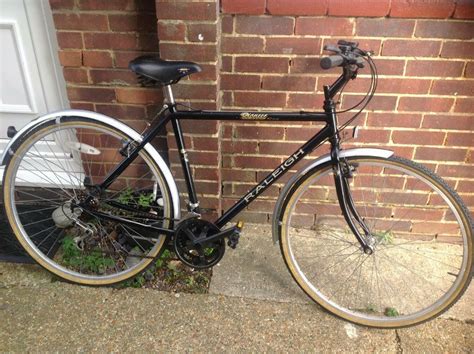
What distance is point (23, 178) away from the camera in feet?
9.62

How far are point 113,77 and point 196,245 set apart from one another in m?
1.10

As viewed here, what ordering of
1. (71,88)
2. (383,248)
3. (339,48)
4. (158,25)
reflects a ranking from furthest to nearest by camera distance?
(383,248) < (71,88) < (158,25) < (339,48)

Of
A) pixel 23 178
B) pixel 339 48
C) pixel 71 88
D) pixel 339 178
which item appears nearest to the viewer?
pixel 339 48

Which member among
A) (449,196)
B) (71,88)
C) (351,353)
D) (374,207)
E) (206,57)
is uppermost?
(206,57)

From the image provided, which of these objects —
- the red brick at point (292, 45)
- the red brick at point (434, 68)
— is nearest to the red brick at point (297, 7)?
the red brick at point (292, 45)

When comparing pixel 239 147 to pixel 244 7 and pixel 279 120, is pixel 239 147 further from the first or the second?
pixel 244 7

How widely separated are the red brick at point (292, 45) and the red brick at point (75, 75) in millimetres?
1079

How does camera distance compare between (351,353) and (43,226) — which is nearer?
(351,353)

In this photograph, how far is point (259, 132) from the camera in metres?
2.58

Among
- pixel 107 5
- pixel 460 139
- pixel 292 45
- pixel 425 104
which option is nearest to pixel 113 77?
pixel 107 5

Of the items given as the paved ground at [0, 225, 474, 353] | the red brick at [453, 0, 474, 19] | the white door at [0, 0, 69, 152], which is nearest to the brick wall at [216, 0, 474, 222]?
the red brick at [453, 0, 474, 19]

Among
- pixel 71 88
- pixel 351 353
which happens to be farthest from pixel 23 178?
pixel 351 353

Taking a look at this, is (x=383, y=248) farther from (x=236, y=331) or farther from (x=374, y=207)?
(x=236, y=331)

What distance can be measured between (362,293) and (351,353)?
417 mm
